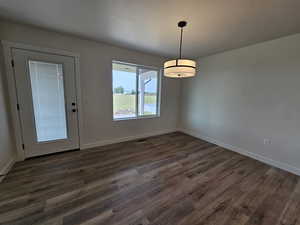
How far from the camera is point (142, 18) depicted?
2023mm

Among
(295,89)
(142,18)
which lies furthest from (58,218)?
(295,89)

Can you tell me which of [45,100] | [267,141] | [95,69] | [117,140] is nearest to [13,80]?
[45,100]

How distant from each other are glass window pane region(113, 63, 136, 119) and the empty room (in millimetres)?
29

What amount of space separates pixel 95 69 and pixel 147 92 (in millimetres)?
1627

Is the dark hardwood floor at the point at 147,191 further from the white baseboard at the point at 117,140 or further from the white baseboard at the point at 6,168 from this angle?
the white baseboard at the point at 117,140

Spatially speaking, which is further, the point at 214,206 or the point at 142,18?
the point at 142,18

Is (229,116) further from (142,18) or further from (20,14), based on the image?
(20,14)

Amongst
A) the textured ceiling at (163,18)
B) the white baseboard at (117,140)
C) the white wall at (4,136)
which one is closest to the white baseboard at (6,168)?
the white wall at (4,136)

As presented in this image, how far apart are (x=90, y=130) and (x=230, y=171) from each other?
3.07 m

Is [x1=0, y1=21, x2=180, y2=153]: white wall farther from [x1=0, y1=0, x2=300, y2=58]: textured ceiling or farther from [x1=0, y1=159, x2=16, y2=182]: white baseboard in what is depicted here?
[x1=0, y1=159, x2=16, y2=182]: white baseboard

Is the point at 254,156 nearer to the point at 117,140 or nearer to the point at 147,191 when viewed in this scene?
the point at 147,191

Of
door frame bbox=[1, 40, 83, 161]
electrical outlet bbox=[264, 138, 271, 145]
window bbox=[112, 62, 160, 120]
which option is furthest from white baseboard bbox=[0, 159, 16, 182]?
electrical outlet bbox=[264, 138, 271, 145]

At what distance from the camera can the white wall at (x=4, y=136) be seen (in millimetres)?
2064

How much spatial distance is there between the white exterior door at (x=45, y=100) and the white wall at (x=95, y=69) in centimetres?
22
